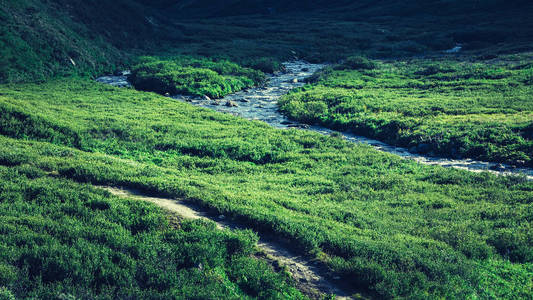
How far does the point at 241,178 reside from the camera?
17.8 meters

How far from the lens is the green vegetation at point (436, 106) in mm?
23141

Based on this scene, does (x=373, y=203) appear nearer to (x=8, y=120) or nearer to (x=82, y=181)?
(x=82, y=181)

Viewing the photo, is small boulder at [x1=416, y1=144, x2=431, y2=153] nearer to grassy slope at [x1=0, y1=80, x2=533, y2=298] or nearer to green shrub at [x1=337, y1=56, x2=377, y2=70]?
grassy slope at [x1=0, y1=80, x2=533, y2=298]

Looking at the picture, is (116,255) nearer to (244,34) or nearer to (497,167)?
(497,167)

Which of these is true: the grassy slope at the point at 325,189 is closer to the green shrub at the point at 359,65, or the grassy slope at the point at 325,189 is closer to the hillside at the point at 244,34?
the hillside at the point at 244,34

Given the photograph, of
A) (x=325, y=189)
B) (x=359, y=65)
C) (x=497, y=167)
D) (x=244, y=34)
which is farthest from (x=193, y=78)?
(x=244, y=34)

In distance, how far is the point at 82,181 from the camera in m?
14.3

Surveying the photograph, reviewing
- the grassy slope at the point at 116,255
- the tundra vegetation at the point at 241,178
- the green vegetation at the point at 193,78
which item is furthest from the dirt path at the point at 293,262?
the green vegetation at the point at 193,78

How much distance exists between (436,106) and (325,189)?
18.0 meters

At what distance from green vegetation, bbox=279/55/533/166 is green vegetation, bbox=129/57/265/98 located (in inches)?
263

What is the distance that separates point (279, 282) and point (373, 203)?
702 cm

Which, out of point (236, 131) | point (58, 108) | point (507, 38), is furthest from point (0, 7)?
point (507, 38)

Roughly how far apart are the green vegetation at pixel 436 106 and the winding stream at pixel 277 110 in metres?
0.75

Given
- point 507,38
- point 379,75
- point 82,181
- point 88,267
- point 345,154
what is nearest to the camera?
point 88,267
